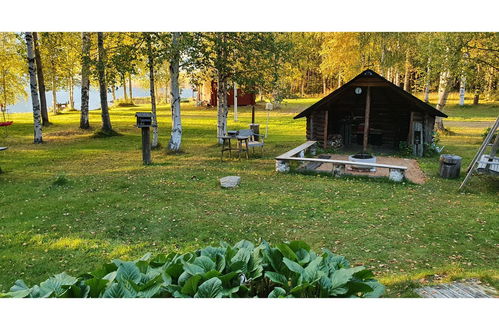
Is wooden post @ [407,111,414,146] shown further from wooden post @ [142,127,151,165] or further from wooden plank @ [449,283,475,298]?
wooden plank @ [449,283,475,298]

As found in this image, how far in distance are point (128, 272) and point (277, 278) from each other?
3.86ft

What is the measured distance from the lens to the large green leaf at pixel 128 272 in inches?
116

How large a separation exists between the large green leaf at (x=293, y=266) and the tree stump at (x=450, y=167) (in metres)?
9.35

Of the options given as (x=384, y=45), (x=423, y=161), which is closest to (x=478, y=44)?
(x=423, y=161)

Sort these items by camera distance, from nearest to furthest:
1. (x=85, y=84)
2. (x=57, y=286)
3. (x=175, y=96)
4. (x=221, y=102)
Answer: (x=57, y=286), (x=175, y=96), (x=221, y=102), (x=85, y=84)

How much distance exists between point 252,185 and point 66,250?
16.3 feet

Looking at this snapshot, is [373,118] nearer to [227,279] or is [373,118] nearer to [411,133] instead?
[411,133]

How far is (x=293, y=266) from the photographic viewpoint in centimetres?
292

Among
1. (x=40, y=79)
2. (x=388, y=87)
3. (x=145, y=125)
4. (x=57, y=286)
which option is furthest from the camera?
(x=40, y=79)

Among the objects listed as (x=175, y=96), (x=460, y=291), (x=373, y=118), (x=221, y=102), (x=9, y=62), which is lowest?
(x=460, y=291)

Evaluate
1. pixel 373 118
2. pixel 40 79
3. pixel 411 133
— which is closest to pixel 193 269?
pixel 411 133

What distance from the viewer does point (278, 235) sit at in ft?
21.5

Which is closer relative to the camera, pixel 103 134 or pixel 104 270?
pixel 104 270

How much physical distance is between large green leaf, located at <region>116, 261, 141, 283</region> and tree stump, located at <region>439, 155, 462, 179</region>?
10059 mm
